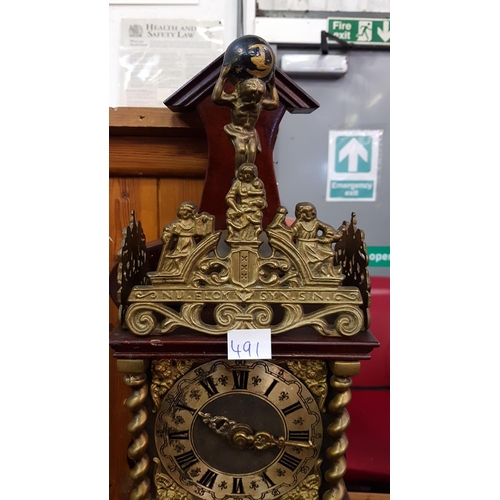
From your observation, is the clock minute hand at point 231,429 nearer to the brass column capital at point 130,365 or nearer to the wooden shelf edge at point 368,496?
the brass column capital at point 130,365

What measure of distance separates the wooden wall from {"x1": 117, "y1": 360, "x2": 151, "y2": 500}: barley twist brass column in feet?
1.28

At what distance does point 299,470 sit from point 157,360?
34 centimetres

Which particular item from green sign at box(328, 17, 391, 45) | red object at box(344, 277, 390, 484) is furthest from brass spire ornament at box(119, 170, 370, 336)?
green sign at box(328, 17, 391, 45)

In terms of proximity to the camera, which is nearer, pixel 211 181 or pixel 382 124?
pixel 211 181

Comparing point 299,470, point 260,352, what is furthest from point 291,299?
point 299,470

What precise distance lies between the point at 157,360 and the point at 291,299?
27 centimetres

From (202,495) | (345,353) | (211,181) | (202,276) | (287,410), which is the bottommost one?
(202,495)

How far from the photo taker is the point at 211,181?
965 millimetres

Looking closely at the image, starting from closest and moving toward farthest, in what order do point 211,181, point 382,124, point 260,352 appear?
point 260,352
point 211,181
point 382,124

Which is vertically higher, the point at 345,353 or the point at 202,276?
the point at 202,276

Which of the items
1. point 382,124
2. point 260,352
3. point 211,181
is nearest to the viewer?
point 260,352

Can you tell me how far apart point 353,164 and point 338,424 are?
0.79 metres

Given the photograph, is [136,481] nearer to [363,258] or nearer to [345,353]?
[345,353]

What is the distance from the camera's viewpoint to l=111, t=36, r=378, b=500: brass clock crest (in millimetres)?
765
